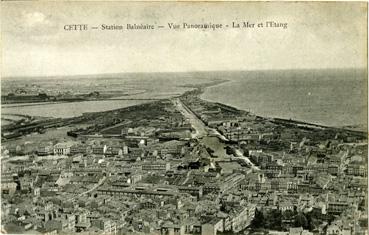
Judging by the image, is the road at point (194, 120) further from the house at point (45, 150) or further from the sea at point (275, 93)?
the house at point (45, 150)

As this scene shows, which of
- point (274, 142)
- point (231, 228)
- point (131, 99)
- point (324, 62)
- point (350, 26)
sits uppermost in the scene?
point (350, 26)

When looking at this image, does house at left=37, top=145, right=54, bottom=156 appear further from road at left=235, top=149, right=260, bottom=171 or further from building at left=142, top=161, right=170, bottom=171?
road at left=235, top=149, right=260, bottom=171

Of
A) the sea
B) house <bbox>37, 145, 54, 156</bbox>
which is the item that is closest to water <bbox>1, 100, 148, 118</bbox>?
the sea

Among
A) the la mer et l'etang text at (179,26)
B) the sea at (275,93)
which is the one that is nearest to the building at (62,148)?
the sea at (275,93)

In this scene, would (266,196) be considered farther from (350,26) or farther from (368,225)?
(350,26)

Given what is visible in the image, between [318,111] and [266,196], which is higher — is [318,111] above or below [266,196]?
above

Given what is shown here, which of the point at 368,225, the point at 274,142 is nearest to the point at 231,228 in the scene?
the point at 274,142

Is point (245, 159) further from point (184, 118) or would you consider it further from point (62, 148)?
point (62, 148)

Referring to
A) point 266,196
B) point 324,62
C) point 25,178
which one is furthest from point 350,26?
point 25,178
